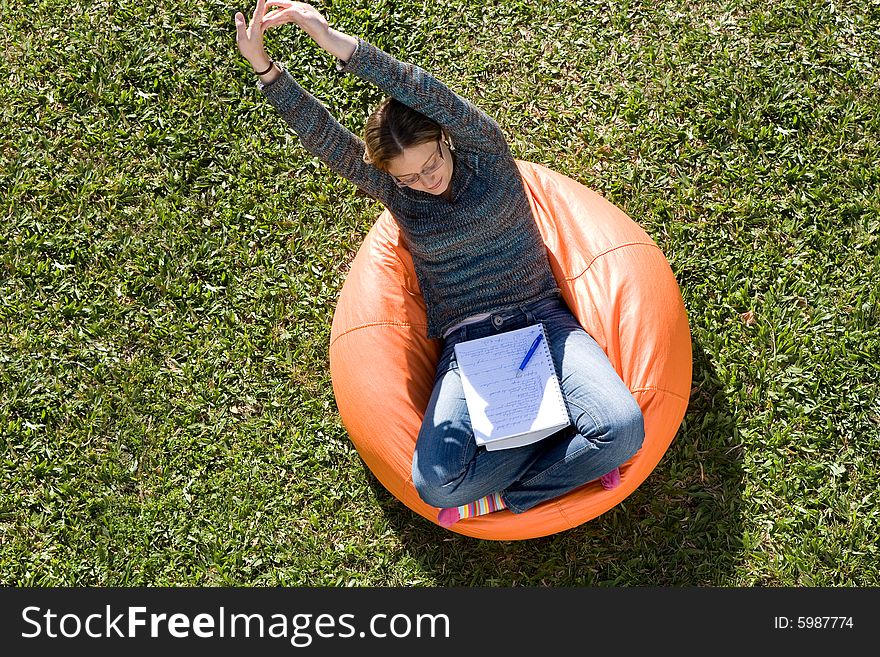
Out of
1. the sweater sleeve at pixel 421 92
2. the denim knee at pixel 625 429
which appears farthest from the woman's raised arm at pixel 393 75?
the denim knee at pixel 625 429

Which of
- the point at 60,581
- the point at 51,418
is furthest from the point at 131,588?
the point at 51,418

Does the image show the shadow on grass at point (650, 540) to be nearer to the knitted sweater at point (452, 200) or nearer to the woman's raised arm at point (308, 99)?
the knitted sweater at point (452, 200)

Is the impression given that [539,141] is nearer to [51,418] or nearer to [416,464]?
[416,464]

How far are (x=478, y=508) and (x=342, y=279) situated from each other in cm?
135

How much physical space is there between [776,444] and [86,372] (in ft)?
9.90

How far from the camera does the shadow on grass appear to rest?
360cm

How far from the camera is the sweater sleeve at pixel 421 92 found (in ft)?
8.60

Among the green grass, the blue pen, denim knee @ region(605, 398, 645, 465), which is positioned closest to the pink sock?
denim knee @ region(605, 398, 645, 465)

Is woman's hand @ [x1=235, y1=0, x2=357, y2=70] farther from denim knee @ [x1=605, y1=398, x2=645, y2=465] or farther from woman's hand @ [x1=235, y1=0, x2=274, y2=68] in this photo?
denim knee @ [x1=605, y1=398, x2=645, y2=465]

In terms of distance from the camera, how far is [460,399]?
122 inches

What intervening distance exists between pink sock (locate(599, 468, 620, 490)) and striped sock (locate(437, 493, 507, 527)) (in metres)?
0.36

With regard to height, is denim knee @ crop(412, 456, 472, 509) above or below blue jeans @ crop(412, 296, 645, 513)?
below

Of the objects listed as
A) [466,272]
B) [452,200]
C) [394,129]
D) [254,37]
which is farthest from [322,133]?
[466,272]

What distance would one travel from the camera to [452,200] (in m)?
3.01
